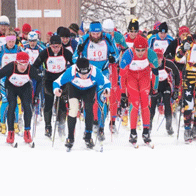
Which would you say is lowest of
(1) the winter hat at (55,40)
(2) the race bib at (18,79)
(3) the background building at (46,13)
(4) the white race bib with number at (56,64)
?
(2) the race bib at (18,79)

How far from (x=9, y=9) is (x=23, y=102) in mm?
17852

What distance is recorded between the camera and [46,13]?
2445 centimetres

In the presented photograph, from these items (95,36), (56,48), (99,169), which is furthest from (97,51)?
(99,169)

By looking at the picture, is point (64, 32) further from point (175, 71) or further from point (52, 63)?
point (175, 71)

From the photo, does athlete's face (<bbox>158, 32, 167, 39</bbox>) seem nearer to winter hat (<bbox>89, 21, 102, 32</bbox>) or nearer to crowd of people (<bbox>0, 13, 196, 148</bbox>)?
crowd of people (<bbox>0, 13, 196, 148</bbox>)

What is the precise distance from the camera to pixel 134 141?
7.95m

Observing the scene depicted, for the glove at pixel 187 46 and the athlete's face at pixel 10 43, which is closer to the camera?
the glove at pixel 187 46

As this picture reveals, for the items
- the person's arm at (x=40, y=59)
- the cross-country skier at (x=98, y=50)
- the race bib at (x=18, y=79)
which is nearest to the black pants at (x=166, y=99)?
the cross-country skier at (x=98, y=50)

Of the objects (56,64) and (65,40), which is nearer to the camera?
(56,64)

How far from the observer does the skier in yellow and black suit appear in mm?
8258

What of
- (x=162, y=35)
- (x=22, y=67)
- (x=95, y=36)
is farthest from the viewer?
(x=162, y=35)

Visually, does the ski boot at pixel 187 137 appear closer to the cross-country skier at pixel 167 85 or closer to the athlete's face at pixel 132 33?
the cross-country skier at pixel 167 85

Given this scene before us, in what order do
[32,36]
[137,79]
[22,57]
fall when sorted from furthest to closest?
[32,36]
[137,79]
[22,57]

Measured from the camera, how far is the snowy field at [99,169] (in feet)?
17.1
